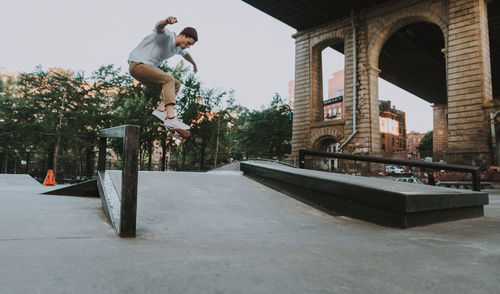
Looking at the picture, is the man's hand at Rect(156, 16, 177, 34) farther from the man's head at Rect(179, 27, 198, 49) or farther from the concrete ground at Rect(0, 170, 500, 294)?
the concrete ground at Rect(0, 170, 500, 294)

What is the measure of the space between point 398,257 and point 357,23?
67.5ft

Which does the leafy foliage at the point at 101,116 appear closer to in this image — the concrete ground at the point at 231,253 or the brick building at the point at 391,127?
the concrete ground at the point at 231,253

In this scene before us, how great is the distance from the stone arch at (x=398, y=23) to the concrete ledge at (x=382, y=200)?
16.3m

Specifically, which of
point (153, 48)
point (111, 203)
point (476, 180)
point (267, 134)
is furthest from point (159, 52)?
point (267, 134)

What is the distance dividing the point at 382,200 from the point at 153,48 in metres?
3.74

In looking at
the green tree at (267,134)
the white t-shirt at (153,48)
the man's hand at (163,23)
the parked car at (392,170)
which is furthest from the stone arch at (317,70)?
the man's hand at (163,23)

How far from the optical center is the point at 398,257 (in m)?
1.71

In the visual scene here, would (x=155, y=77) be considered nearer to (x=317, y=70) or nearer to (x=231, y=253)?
(x=231, y=253)

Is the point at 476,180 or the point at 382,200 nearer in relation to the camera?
the point at 382,200

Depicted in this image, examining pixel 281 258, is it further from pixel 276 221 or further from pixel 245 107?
pixel 245 107

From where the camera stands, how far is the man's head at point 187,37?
4605mm

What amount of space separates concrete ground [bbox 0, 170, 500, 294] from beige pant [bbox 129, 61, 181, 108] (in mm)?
2124

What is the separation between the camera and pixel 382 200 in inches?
117

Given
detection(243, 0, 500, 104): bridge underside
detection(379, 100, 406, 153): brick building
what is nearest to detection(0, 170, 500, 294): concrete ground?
detection(243, 0, 500, 104): bridge underside
